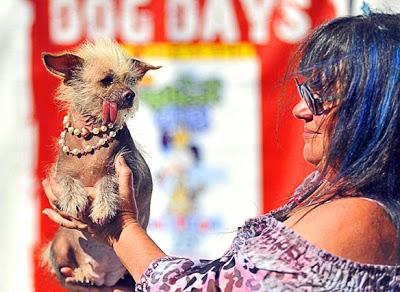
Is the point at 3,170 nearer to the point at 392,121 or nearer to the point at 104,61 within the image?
the point at 104,61

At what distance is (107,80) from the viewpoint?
63.4 inches

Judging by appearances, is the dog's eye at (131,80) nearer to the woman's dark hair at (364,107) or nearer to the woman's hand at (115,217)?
the woman's hand at (115,217)

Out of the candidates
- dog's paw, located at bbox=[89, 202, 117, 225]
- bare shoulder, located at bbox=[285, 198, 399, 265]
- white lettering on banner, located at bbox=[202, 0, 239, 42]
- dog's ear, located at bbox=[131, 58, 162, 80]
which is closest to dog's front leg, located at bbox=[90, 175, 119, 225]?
dog's paw, located at bbox=[89, 202, 117, 225]

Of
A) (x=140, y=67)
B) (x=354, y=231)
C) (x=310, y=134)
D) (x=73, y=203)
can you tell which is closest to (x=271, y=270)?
(x=354, y=231)

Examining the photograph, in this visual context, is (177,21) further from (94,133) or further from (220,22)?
(94,133)

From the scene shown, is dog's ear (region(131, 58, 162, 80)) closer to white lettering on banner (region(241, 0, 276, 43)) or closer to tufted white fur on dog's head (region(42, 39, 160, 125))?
tufted white fur on dog's head (region(42, 39, 160, 125))

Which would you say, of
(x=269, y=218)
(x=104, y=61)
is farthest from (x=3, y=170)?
(x=269, y=218)

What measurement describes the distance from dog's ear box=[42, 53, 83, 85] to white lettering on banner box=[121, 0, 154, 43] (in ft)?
6.11

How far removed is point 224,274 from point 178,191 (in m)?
Answer: 2.07

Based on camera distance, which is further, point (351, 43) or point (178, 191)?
point (178, 191)

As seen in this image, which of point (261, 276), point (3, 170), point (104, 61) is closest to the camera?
point (261, 276)

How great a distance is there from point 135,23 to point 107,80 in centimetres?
190

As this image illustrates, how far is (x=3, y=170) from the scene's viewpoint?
3.44 m

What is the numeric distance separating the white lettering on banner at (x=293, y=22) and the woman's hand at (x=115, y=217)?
2.04m
